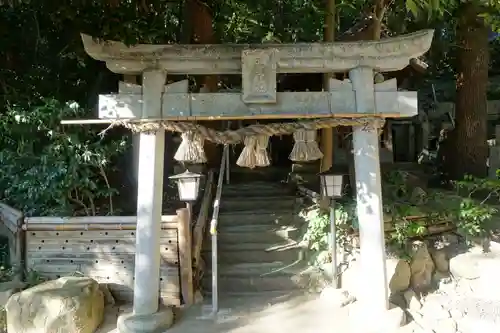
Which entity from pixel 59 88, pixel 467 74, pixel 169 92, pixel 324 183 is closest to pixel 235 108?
pixel 169 92

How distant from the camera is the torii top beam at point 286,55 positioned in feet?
17.7

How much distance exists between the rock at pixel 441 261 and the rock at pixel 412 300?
770 mm

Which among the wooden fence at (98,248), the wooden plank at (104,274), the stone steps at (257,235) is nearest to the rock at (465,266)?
the stone steps at (257,235)

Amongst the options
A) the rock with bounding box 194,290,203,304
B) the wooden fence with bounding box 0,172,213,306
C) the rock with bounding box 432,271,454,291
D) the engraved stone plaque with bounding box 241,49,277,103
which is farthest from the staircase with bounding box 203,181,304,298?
the engraved stone plaque with bounding box 241,49,277,103

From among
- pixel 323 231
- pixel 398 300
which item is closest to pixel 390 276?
pixel 398 300

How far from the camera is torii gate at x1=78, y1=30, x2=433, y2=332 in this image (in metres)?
5.36

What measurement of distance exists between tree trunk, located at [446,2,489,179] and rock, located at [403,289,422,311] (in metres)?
4.90

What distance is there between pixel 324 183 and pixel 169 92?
2.65 meters

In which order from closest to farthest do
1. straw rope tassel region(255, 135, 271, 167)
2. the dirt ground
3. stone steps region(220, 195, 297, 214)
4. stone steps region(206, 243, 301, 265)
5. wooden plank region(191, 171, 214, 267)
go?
the dirt ground
straw rope tassel region(255, 135, 271, 167)
wooden plank region(191, 171, 214, 267)
stone steps region(206, 243, 301, 265)
stone steps region(220, 195, 297, 214)

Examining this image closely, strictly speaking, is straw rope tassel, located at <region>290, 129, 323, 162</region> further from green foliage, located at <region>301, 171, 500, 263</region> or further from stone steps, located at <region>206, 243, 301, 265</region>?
stone steps, located at <region>206, 243, 301, 265</region>

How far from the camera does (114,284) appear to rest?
6516 mm

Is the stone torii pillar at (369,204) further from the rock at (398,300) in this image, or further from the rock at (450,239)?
the rock at (450,239)

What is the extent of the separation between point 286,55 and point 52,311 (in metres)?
4.59

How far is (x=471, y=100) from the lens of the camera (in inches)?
384
